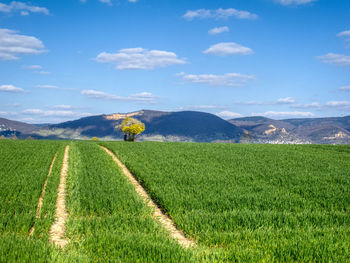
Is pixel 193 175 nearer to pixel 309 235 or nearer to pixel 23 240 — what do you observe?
pixel 309 235

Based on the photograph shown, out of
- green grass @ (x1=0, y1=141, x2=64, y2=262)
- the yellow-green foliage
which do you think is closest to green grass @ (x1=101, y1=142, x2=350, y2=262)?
green grass @ (x1=0, y1=141, x2=64, y2=262)

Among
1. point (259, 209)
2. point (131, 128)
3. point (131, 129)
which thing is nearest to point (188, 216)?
point (259, 209)

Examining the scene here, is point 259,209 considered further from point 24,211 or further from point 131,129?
point 131,129

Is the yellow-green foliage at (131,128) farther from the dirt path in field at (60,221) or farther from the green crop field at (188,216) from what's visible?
the dirt path in field at (60,221)

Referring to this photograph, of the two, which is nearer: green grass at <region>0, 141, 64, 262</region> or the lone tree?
green grass at <region>0, 141, 64, 262</region>

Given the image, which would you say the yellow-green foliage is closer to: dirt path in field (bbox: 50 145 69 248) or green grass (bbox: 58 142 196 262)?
dirt path in field (bbox: 50 145 69 248)

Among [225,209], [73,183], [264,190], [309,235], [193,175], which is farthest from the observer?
[193,175]

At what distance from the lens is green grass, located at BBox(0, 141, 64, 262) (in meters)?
7.32

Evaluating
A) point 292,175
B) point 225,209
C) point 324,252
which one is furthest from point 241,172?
point 324,252

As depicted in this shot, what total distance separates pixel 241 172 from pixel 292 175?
3.45 m

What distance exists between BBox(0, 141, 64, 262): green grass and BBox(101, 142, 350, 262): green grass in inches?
182

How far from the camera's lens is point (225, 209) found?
479 inches

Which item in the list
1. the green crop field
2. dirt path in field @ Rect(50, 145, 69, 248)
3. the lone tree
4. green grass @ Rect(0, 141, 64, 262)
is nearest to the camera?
green grass @ Rect(0, 141, 64, 262)

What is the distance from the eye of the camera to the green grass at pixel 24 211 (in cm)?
732
